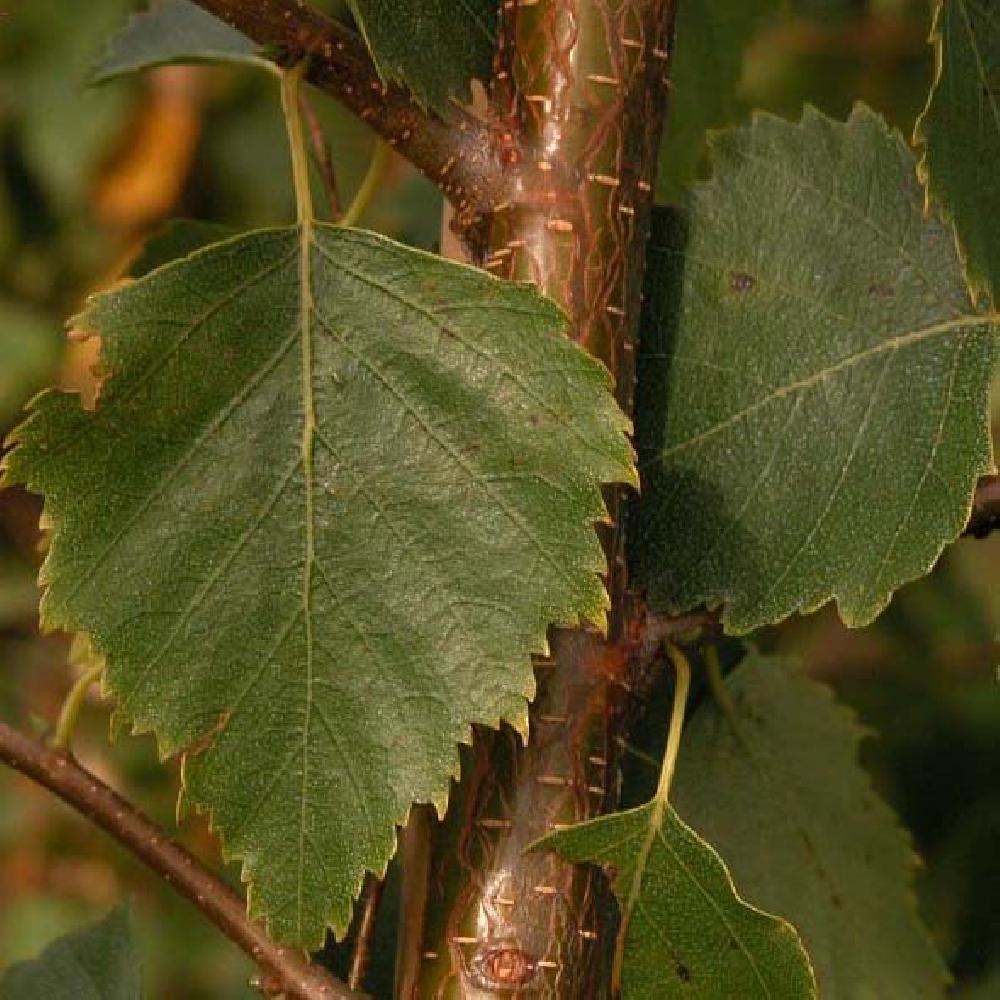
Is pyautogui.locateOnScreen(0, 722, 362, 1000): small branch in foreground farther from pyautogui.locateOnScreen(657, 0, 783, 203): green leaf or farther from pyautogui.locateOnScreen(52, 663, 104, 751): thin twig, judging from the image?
pyautogui.locateOnScreen(657, 0, 783, 203): green leaf

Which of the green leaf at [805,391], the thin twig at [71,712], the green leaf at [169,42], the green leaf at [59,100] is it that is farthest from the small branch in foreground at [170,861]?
the green leaf at [59,100]

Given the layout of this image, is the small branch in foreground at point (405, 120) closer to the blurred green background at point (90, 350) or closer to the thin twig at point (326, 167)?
the thin twig at point (326, 167)

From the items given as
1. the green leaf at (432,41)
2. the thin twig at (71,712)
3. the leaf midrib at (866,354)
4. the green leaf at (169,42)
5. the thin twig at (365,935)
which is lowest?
the thin twig at (365,935)

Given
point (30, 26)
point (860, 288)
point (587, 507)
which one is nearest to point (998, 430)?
point (30, 26)

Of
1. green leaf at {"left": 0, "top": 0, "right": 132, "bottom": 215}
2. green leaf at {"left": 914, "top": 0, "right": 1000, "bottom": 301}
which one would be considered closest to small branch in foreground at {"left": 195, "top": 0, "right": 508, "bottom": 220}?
green leaf at {"left": 914, "top": 0, "right": 1000, "bottom": 301}

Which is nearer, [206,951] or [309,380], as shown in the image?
[309,380]

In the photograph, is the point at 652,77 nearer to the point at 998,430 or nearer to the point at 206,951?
the point at 998,430
